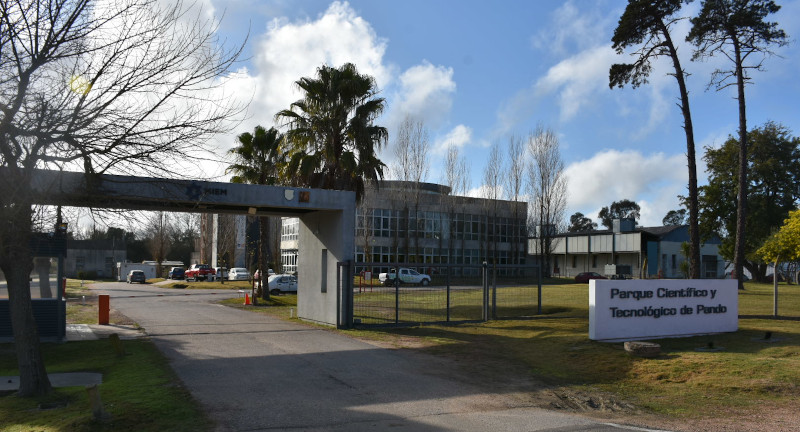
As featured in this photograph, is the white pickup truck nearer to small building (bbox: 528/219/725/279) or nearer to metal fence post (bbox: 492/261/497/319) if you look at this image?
metal fence post (bbox: 492/261/497/319)

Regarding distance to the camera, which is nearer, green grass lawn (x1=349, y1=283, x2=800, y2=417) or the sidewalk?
green grass lawn (x1=349, y1=283, x2=800, y2=417)

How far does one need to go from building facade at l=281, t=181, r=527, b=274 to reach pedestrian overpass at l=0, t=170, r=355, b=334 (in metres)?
28.8

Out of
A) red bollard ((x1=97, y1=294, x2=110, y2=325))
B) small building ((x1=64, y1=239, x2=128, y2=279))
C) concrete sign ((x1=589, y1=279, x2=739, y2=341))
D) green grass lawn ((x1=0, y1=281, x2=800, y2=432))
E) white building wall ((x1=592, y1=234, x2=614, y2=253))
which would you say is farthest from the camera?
small building ((x1=64, y1=239, x2=128, y2=279))

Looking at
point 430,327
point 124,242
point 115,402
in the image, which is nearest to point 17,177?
point 115,402

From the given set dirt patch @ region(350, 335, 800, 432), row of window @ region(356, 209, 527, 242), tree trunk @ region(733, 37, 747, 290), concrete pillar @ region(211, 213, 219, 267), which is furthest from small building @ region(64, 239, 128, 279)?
dirt patch @ region(350, 335, 800, 432)

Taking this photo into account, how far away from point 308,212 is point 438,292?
200 inches

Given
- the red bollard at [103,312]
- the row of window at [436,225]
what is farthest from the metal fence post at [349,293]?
the row of window at [436,225]

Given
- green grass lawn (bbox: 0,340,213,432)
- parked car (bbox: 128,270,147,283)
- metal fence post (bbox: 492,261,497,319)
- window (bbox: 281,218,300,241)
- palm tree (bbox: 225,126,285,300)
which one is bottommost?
parked car (bbox: 128,270,147,283)

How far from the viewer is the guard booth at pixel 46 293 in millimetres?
15125

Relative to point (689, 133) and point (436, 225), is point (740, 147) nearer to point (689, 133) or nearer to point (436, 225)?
point (689, 133)

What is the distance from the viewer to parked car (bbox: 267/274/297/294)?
36.5 m

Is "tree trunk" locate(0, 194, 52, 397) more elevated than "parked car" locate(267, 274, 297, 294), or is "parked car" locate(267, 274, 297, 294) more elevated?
"tree trunk" locate(0, 194, 52, 397)

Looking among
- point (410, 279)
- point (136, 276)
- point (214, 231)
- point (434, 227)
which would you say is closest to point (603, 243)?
point (434, 227)

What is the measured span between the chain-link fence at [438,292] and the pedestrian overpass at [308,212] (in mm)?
724
